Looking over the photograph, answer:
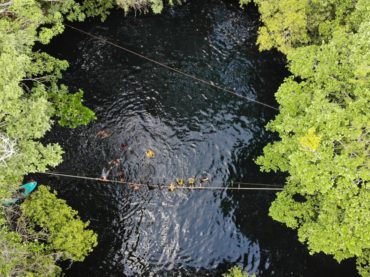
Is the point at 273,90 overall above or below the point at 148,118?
above

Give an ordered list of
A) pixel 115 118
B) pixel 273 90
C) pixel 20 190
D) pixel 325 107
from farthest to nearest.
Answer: pixel 273 90, pixel 115 118, pixel 20 190, pixel 325 107

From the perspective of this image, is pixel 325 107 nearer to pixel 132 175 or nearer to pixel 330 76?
pixel 330 76

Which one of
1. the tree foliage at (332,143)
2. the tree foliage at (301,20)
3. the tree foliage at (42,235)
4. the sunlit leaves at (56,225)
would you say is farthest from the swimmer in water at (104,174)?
the tree foliage at (301,20)

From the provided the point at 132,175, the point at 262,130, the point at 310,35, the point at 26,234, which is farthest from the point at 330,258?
the point at 26,234

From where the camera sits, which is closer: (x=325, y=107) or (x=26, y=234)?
(x=325, y=107)

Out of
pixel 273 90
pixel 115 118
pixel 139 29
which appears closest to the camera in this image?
pixel 115 118

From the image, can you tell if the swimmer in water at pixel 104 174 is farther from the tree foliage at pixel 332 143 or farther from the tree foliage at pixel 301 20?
the tree foliage at pixel 301 20
